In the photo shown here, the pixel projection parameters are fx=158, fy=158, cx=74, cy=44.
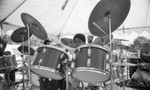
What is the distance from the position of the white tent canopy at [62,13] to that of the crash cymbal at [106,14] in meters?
3.00

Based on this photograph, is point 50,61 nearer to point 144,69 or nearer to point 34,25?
point 34,25

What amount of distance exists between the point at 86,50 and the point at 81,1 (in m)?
3.71

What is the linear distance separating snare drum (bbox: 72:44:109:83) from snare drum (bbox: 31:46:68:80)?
240 millimetres

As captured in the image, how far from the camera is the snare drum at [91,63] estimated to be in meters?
2.21

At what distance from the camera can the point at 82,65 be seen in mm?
2285

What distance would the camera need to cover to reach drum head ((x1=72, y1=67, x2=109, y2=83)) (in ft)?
7.17

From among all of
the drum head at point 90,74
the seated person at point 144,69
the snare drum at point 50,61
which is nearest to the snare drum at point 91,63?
the drum head at point 90,74

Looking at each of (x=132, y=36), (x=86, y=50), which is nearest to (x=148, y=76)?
(x=132, y=36)

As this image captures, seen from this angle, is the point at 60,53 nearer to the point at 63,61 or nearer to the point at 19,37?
the point at 63,61

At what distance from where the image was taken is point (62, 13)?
598 centimetres

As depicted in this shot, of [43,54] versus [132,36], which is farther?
[132,36]

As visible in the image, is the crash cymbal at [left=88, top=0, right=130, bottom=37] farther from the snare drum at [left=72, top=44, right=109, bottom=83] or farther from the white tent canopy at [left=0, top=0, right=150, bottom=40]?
the white tent canopy at [left=0, top=0, right=150, bottom=40]

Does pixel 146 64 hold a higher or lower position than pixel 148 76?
higher

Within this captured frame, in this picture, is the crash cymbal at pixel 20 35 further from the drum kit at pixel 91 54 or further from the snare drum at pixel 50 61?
the snare drum at pixel 50 61
